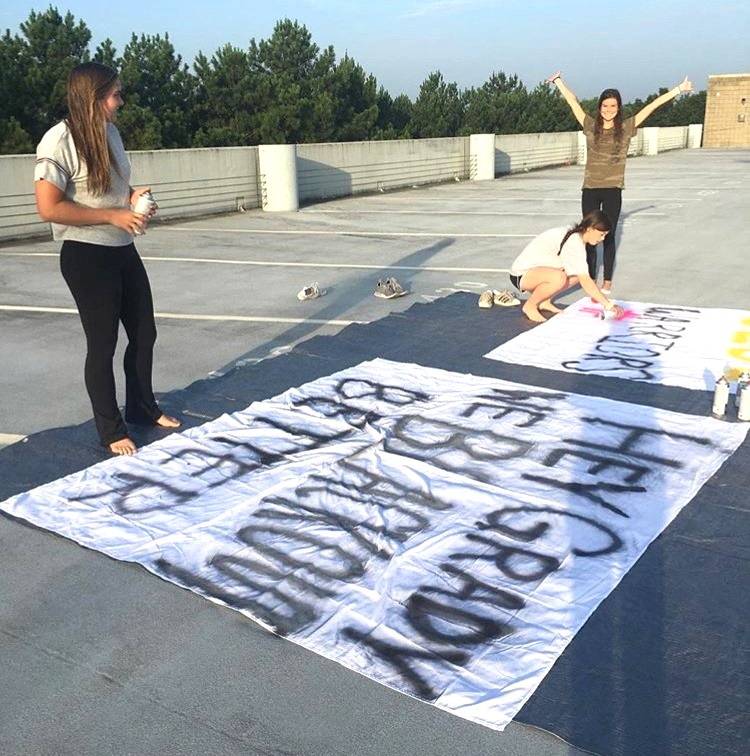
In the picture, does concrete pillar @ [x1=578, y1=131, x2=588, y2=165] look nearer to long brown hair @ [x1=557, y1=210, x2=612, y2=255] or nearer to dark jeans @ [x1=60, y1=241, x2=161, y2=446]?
long brown hair @ [x1=557, y1=210, x2=612, y2=255]

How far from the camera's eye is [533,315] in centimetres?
630

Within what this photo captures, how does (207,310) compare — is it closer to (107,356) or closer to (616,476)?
(107,356)

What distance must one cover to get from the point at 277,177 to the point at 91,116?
43.3ft

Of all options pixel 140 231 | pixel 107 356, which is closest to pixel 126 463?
pixel 107 356

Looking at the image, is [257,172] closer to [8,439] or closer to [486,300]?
[486,300]

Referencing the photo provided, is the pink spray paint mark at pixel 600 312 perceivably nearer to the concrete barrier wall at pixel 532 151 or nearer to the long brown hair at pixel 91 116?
the long brown hair at pixel 91 116

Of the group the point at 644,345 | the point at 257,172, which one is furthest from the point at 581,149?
the point at 644,345

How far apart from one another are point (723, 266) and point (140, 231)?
7089 mm

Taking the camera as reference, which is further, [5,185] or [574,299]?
[5,185]

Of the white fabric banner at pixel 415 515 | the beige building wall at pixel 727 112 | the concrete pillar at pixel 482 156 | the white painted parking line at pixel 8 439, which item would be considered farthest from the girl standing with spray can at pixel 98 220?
the beige building wall at pixel 727 112

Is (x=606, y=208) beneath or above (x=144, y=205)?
beneath

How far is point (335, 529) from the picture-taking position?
3.17m

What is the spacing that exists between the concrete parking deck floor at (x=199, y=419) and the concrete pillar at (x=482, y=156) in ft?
29.5

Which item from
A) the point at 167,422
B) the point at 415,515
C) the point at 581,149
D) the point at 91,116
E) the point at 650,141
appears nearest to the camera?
the point at 415,515
